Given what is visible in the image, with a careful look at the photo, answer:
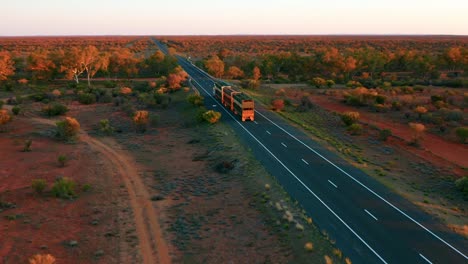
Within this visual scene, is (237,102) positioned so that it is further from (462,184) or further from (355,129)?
(462,184)

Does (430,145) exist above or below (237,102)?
below

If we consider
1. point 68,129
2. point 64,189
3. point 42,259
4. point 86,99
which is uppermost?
point 86,99

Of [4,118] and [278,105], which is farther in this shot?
[278,105]

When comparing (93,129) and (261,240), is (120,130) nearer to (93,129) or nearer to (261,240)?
(93,129)

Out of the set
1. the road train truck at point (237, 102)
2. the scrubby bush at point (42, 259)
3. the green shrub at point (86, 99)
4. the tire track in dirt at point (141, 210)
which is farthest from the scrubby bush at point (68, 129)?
the scrubby bush at point (42, 259)

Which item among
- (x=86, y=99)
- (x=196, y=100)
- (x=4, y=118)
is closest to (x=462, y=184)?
(x=196, y=100)

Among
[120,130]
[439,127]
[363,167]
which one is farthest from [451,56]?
[120,130]

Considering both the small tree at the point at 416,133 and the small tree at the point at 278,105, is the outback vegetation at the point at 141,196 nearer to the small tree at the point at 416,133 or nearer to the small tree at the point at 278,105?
the small tree at the point at 278,105

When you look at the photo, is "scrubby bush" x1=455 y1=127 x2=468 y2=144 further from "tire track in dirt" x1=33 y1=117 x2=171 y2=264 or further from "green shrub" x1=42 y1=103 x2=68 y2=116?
"green shrub" x1=42 y1=103 x2=68 y2=116
